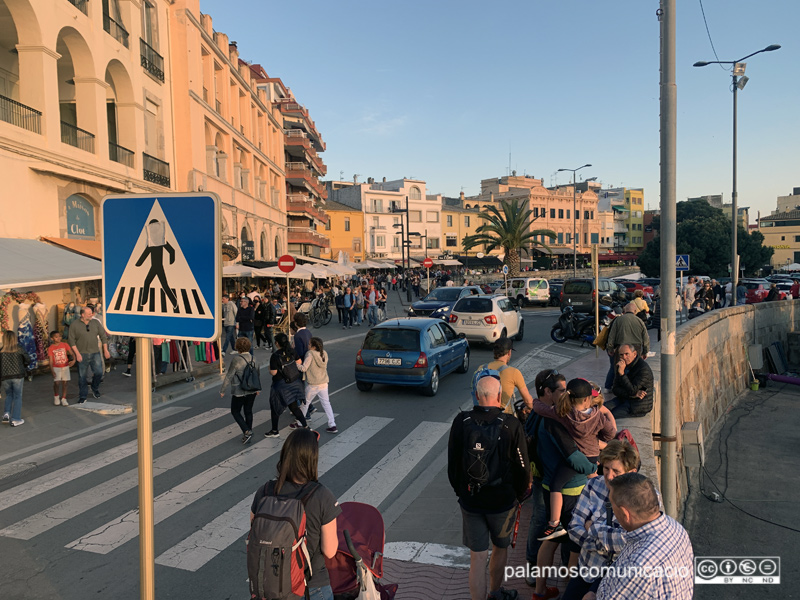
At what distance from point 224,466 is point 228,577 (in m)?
2.97

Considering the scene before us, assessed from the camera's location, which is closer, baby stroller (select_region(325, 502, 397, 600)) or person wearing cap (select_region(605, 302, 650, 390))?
baby stroller (select_region(325, 502, 397, 600))

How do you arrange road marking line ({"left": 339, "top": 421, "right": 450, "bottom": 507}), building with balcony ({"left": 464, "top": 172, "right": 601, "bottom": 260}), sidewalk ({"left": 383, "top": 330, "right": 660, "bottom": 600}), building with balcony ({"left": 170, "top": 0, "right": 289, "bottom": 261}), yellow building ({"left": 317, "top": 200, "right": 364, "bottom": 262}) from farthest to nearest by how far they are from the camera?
building with balcony ({"left": 464, "top": 172, "right": 601, "bottom": 260}) < yellow building ({"left": 317, "top": 200, "right": 364, "bottom": 262}) < building with balcony ({"left": 170, "top": 0, "right": 289, "bottom": 261}) < road marking line ({"left": 339, "top": 421, "right": 450, "bottom": 507}) < sidewalk ({"left": 383, "top": 330, "right": 660, "bottom": 600})

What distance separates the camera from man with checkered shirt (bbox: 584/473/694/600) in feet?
8.73

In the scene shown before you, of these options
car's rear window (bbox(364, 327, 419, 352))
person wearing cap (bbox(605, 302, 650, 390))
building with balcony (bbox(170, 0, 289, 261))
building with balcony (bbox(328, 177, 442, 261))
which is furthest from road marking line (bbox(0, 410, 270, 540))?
building with balcony (bbox(328, 177, 442, 261))

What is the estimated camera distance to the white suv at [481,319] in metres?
17.3

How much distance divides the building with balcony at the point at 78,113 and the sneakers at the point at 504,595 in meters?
10.8

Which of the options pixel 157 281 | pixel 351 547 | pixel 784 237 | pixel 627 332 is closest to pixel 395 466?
pixel 351 547

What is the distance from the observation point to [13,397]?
9703mm

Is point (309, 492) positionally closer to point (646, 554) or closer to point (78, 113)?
point (646, 554)

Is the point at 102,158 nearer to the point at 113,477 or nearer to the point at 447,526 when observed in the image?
the point at 113,477

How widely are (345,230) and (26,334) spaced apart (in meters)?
57.4

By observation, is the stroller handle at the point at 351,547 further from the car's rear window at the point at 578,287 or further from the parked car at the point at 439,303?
the car's rear window at the point at 578,287

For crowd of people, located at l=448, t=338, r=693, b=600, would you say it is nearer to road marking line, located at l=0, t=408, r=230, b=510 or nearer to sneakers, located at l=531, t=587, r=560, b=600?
sneakers, located at l=531, t=587, r=560, b=600

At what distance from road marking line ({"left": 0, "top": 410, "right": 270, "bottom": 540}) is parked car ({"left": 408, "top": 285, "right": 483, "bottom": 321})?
1198cm
